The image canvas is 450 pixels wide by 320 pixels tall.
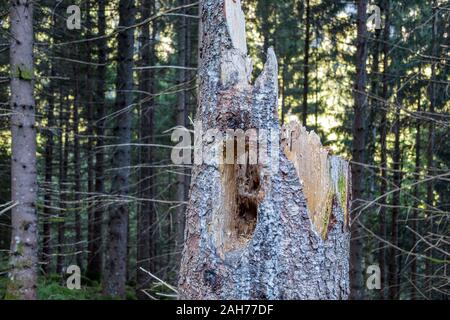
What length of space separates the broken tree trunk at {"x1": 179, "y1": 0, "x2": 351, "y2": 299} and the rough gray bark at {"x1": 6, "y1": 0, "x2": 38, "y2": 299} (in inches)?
135

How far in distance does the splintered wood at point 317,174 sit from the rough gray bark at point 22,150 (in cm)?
394

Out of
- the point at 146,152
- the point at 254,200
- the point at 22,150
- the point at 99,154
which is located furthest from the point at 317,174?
the point at 146,152

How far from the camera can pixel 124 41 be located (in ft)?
33.7

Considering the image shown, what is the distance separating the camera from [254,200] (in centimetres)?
292

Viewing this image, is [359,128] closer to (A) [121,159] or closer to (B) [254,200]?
(A) [121,159]

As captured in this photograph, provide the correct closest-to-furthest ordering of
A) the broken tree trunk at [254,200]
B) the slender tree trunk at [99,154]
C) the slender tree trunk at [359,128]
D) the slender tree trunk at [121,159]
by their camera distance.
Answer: the broken tree trunk at [254,200], the slender tree trunk at [359,128], the slender tree trunk at [121,159], the slender tree trunk at [99,154]

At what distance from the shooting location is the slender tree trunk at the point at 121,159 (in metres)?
10.2

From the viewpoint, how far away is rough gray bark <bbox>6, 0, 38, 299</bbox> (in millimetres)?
5625

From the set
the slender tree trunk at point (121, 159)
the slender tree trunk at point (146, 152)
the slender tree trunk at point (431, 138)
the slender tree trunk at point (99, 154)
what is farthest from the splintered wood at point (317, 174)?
the slender tree trunk at point (146, 152)

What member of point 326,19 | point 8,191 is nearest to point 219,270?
point 326,19

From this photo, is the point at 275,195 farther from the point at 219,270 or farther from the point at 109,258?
the point at 109,258

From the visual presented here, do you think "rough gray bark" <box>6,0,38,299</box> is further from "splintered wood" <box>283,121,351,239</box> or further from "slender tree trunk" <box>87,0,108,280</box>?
"slender tree trunk" <box>87,0,108,280</box>

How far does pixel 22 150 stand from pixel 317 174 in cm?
408

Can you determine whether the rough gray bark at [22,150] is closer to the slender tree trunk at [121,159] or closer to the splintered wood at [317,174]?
the splintered wood at [317,174]
